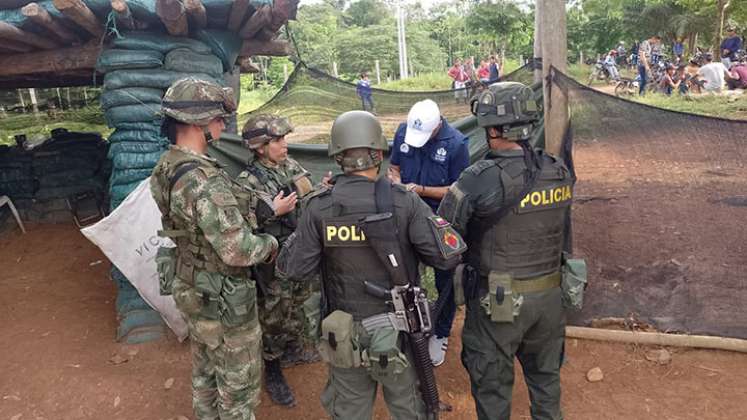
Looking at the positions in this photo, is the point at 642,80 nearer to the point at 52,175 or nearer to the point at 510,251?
the point at 52,175

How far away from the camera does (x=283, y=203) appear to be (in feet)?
9.25

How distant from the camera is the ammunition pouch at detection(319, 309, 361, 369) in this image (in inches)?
84.0

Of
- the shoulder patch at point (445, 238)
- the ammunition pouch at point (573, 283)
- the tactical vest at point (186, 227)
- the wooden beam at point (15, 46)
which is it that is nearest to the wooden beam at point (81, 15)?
the wooden beam at point (15, 46)

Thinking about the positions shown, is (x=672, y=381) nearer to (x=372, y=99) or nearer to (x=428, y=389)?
(x=428, y=389)

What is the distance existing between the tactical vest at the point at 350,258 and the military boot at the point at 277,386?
121 cm

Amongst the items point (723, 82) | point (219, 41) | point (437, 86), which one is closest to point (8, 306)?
point (219, 41)

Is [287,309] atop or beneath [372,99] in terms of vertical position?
beneath

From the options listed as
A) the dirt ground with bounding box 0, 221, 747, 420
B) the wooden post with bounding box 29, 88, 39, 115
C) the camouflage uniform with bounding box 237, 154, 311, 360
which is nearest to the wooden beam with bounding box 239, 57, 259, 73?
the dirt ground with bounding box 0, 221, 747, 420

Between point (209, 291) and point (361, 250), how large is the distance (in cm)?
84

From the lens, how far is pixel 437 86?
2628 cm

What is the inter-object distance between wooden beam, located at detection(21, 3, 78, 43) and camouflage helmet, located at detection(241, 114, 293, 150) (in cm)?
173

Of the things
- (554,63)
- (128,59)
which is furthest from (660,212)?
(128,59)

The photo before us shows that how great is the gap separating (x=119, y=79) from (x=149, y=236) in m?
1.24

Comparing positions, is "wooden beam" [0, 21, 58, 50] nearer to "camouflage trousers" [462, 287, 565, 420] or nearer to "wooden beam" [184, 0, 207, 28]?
"wooden beam" [184, 0, 207, 28]
